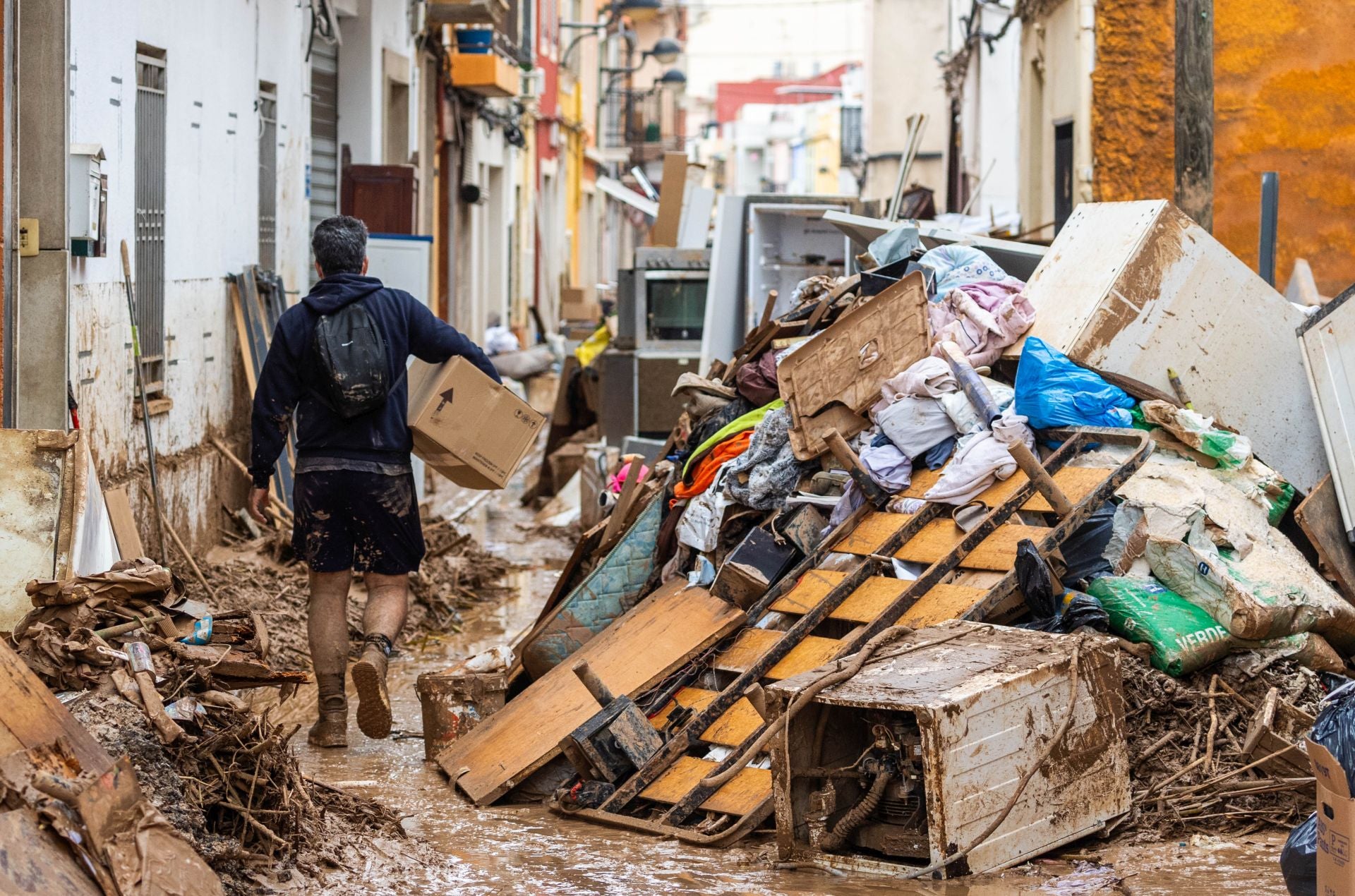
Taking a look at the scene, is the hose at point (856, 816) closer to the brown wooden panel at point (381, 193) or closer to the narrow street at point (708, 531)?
the narrow street at point (708, 531)

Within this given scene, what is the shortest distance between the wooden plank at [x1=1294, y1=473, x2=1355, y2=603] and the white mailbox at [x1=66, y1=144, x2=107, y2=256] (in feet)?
15.6

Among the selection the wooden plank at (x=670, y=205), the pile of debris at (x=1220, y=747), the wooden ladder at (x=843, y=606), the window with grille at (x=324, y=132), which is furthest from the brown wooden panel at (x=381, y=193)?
the pile of debris at (x=1220, y=747)

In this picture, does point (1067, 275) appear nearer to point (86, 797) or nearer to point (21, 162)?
point (21, 162)

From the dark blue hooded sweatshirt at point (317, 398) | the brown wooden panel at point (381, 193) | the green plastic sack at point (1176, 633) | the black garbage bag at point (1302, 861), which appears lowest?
the black garbage bag at point (1302, 861)

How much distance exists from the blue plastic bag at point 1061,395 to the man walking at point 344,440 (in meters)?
2.09

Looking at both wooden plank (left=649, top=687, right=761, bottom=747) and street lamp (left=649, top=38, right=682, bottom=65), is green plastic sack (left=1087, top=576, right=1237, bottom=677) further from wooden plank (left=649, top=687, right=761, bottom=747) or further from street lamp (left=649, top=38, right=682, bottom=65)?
street lamp (left=649, top=38, right=682, bottom=65)

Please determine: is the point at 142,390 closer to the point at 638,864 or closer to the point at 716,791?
the point at 716,791

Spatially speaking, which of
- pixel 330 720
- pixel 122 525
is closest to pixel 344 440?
pixel 122 525

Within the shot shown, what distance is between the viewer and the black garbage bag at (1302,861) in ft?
10.7

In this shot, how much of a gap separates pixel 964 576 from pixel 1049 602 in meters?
0.32

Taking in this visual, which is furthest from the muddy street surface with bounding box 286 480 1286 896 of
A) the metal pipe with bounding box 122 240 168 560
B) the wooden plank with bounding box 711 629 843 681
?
the metal pipe with bounding box 122 240 168 560

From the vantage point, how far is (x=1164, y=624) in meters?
5.10

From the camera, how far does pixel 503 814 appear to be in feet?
16.6

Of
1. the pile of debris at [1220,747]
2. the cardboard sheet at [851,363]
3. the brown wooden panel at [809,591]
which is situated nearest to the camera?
the pile of debris at [1220,747]
